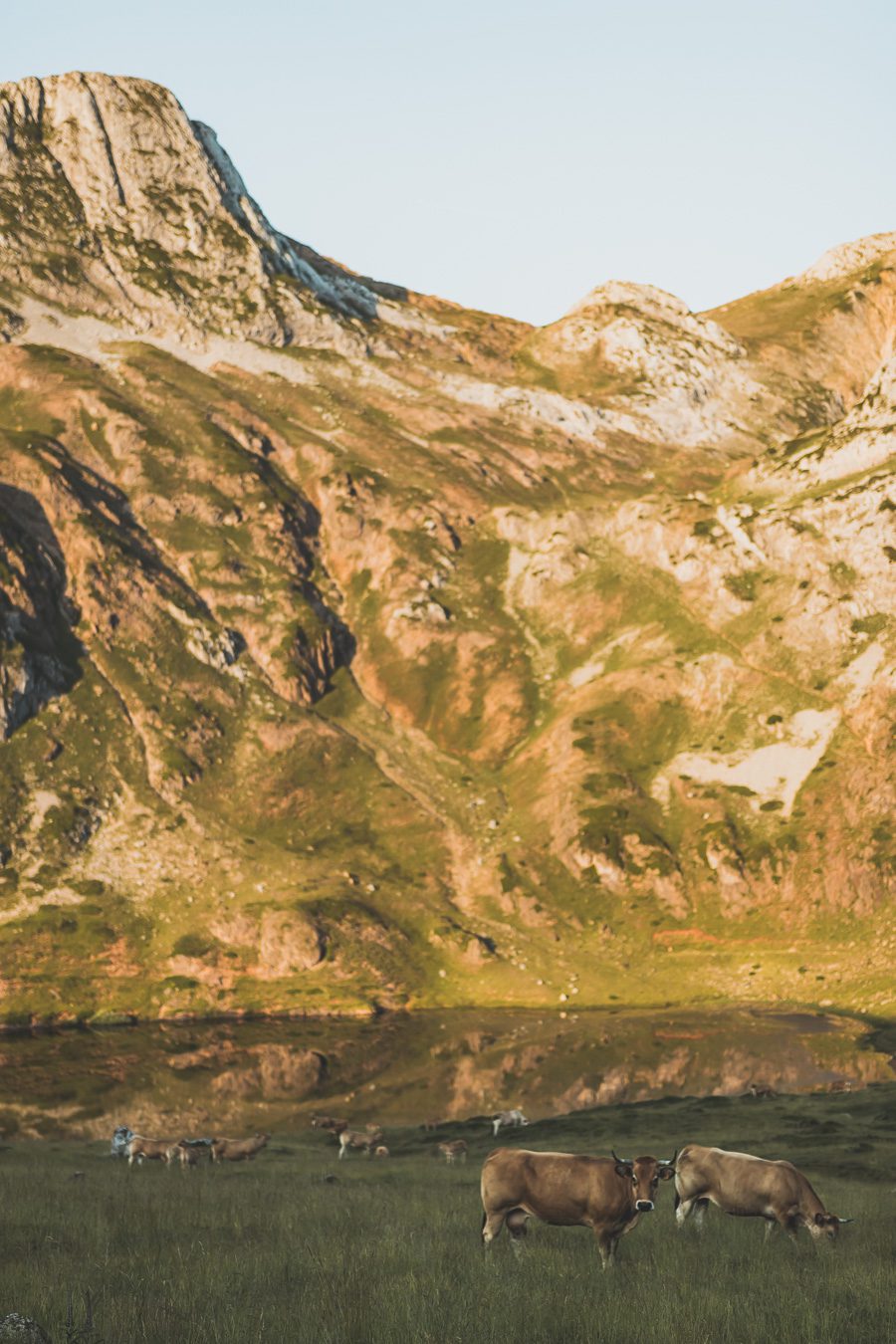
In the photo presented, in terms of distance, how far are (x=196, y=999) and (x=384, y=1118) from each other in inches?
2251

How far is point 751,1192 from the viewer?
26703 mm

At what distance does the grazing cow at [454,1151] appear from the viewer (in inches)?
2253

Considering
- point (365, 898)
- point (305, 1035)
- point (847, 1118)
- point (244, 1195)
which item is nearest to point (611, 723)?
point (365, 898)

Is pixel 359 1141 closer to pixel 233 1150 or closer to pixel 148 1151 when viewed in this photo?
pixel 233 1150

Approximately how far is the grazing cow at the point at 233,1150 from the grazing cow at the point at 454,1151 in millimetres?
9769

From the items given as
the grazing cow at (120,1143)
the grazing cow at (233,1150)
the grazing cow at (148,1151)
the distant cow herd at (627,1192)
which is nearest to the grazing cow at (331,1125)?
the grazing cow at (233,1150)

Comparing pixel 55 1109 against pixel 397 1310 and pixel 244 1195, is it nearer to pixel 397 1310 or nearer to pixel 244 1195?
pixel 244 1195

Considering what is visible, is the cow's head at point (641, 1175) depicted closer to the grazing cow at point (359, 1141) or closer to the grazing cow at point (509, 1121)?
the grazing cow at point (359, 1141)

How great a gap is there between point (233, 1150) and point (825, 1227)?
36860 mm

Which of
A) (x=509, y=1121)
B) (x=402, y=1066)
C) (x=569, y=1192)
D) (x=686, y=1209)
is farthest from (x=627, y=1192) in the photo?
(x=402, y=1066)

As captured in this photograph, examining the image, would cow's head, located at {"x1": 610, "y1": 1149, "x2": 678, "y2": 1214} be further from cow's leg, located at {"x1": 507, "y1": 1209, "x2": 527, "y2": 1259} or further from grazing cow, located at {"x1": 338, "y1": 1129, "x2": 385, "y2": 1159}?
grazing cow, located at {"x1": 338, "y1": 1129, "x2": 385, "y2": 1159}

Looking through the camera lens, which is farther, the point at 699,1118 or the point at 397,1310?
the point at 699,1118

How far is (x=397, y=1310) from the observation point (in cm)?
1402

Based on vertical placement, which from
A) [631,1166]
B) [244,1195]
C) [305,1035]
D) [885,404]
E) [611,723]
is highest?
[885,404]
